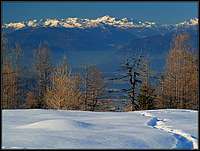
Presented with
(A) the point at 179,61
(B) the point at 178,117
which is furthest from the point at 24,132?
(A) the point at 179,61

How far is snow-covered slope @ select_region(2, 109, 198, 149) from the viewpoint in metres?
8.33

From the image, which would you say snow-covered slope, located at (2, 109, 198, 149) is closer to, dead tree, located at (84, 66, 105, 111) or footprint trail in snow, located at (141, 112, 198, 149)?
footprint trail in snow, located at (141, 112, 198, 149)

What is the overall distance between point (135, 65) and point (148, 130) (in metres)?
26.4

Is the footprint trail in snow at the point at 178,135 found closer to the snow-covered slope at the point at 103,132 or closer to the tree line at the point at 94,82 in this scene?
the snow-covered slope at the point at 103,132

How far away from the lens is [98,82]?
44.0 metres

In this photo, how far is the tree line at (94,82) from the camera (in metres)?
33.9

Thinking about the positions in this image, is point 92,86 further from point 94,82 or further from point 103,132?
point 103,132

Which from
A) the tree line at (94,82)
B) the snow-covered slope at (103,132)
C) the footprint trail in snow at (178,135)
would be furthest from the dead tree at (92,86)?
the footprint trail in snow at (178,135)

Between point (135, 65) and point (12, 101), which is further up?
point (135, 65)

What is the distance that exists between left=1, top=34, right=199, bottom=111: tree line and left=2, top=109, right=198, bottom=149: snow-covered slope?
713 inches

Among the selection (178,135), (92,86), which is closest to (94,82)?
(92,86)

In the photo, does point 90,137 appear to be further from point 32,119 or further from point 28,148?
point 32,119

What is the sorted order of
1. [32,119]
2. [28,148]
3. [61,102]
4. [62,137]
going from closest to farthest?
[28,148] → [62,137] → [32,119] → [61,102]

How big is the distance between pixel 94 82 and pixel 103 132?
33.9 m
